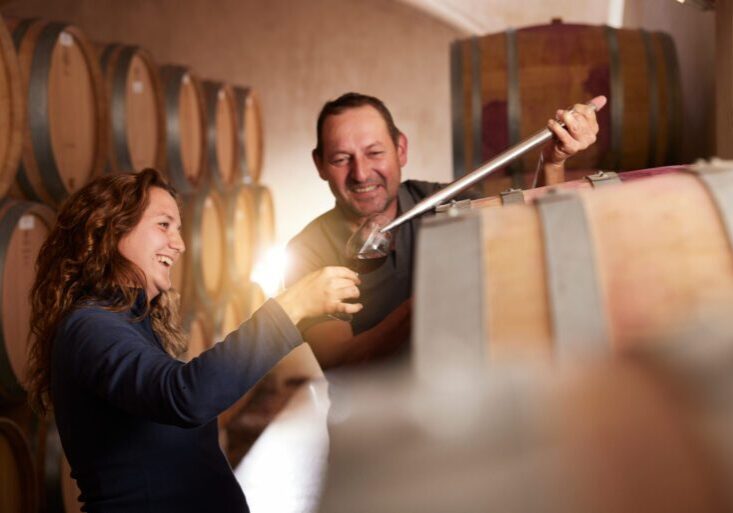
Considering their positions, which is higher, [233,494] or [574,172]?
[574,172]

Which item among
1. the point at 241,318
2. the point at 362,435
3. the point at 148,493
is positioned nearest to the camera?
the point at 362,435

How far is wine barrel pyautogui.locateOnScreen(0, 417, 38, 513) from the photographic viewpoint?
2752 mm

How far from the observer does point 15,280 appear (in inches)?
109

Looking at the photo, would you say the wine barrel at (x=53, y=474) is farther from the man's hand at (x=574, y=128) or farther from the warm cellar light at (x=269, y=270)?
the warm cellar light at (x=269, y=270)

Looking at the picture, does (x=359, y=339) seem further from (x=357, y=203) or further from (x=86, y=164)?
(x=86, y=164)

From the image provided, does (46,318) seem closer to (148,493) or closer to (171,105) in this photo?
(148,493)

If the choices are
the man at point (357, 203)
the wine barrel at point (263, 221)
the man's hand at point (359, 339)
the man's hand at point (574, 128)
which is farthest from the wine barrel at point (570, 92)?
the wine barrel at point (263, 221)

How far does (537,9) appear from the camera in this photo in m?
7.18

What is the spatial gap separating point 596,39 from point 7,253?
2.23 meters

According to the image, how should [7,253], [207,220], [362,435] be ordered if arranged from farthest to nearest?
[207,220] → [7,253] → [362,435]

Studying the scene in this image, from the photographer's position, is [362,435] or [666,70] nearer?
[362,435]

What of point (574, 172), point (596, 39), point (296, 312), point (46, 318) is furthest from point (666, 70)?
point (46, 318)

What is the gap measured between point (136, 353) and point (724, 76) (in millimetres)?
1614

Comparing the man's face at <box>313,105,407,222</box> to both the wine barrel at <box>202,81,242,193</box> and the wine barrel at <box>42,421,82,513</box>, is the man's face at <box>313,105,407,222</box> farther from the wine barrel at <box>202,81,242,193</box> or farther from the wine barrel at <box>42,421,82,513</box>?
the wine barrel at <box>202,81,242,193</box>
